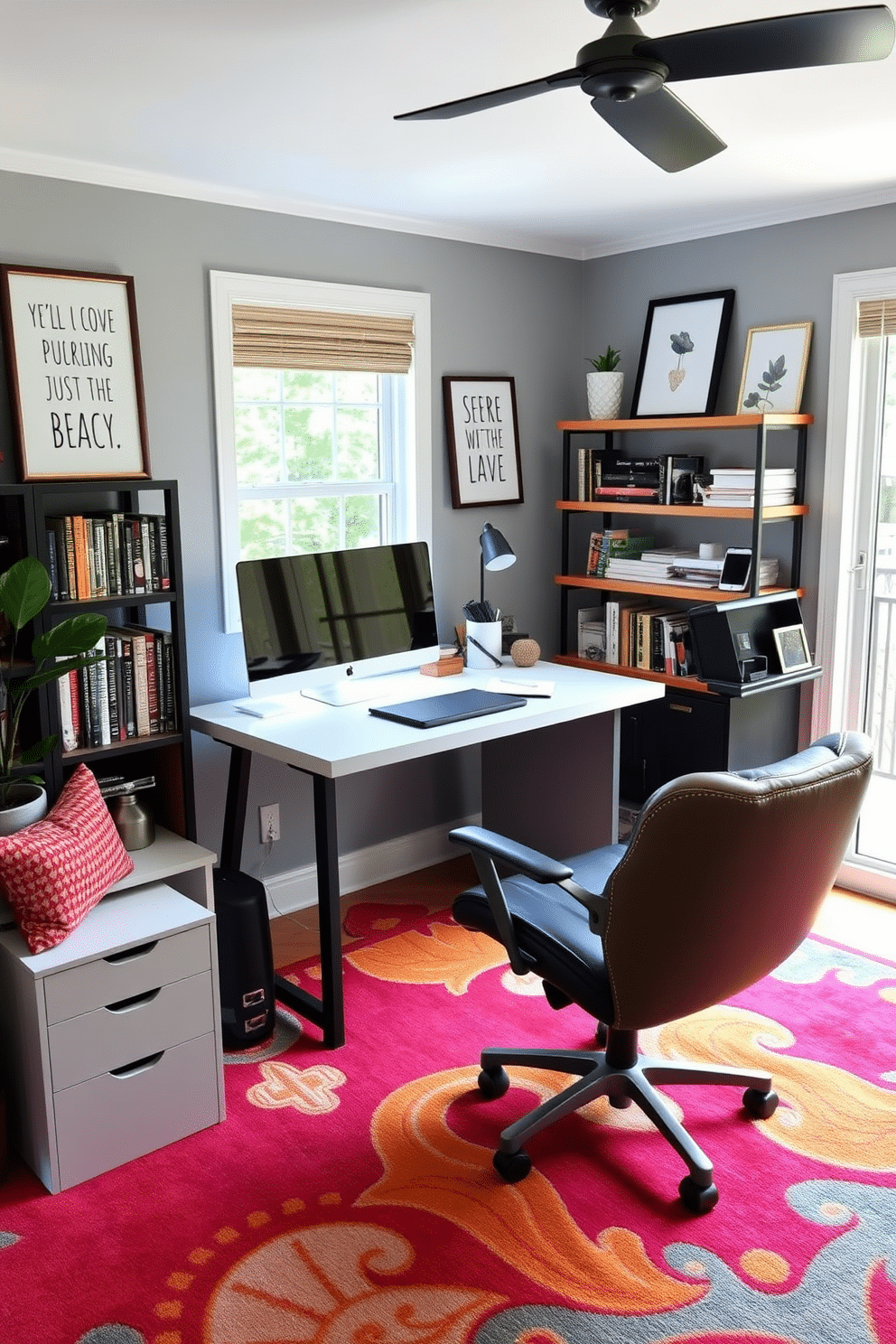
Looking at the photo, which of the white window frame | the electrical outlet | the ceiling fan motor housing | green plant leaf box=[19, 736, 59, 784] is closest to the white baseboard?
the electrical outlet

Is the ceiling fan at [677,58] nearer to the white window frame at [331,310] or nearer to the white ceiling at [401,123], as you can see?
the white ceiling at [401,123]

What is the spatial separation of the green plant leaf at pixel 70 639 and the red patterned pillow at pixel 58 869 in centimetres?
34

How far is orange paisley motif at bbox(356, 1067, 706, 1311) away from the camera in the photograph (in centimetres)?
202

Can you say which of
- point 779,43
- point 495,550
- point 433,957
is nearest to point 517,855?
point 433,957

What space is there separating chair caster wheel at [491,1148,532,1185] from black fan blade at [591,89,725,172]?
1945 millimetres

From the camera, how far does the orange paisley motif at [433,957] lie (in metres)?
3.21

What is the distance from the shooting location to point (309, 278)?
11.4 feet

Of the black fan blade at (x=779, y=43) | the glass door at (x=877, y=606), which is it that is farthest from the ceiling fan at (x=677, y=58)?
the glass door at (x=877, y=606)

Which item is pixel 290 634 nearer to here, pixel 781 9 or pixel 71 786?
pixel 71 786

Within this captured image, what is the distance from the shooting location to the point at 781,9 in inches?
78.5

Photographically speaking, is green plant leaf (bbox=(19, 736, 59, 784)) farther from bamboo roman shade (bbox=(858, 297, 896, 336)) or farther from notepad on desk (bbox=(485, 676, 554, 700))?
bamboo roman shade (bbox=(858, 297, 896, 336))

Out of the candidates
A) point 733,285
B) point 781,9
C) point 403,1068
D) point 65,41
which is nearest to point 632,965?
point 403,1068

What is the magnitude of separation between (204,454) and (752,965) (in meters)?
2.09

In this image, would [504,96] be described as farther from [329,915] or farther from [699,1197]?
[699,1197]
